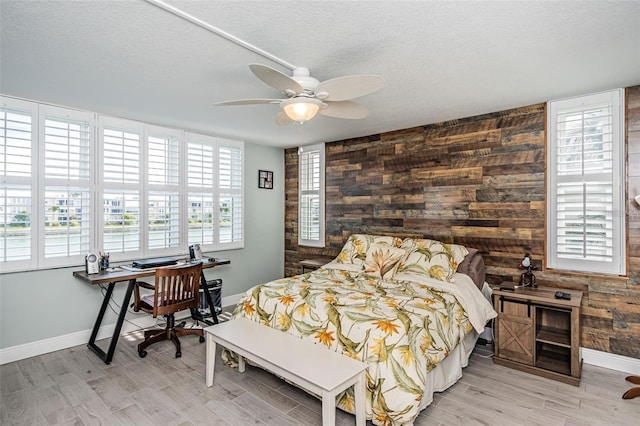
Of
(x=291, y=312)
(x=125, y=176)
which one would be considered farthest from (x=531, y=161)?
(x=125, y=176)

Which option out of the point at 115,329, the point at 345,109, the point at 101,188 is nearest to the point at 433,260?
the point at 345,109

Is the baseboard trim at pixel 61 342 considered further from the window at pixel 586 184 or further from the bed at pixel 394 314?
the window at pixel 586 184

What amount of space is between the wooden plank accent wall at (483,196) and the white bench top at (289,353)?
2324 millimetres

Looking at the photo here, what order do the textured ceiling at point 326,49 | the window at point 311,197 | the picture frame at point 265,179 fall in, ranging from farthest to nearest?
1. the picture frame at point 265,179
2. the window at point 311,197
3. the textured ceiling at point 326,49

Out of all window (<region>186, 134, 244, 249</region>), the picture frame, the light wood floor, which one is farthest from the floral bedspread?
the picture frame

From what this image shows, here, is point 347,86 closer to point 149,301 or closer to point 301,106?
point 301,106

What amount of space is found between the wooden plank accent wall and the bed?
0.44m

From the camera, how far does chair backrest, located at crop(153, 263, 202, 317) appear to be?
3207 millimetres

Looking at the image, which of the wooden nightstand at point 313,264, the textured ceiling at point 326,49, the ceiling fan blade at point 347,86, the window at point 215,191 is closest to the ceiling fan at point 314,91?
the ceiling fan blade at point 347,86

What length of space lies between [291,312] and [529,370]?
2.16 meters

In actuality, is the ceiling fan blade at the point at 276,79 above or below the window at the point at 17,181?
above

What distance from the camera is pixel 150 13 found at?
72.4 inches

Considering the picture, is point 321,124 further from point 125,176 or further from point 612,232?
point 612,232

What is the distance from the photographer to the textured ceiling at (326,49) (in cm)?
180
